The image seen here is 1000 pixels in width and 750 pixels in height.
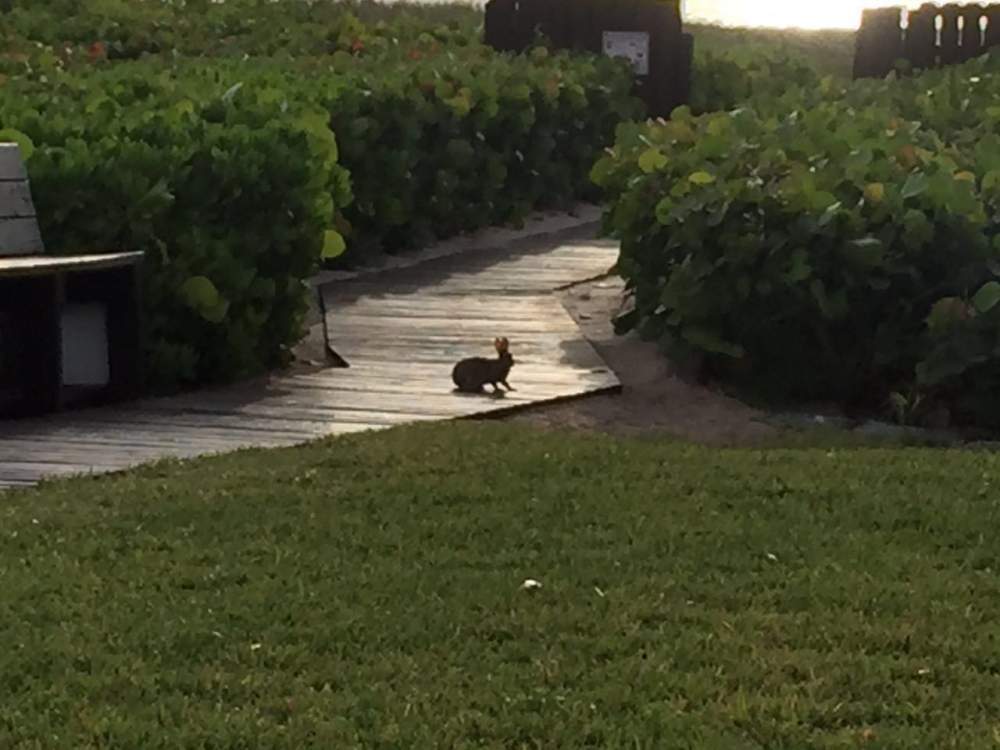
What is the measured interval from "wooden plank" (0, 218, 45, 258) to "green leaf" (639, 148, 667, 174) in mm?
3051

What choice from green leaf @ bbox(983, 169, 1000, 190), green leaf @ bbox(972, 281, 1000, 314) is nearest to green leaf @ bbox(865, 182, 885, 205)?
green leaf @ bbox(983, 169, 1000, 190)

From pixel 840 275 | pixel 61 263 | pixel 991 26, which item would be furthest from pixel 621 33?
pixel 61 263

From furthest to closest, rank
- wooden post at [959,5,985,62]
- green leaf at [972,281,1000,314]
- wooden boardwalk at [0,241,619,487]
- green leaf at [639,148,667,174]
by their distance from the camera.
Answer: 1. wooden post at [959,5,985,62]
2. green leaf at [639,148,667,174]
3. green leaf at [972,281,1000,314]
4. wooden boardwalk at [0,241,619,487]

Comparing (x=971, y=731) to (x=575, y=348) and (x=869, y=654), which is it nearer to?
(x=869, y=654)

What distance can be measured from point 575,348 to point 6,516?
13.0 ft

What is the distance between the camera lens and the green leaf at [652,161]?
30.5ft

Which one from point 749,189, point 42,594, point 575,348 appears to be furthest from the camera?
point 575,348

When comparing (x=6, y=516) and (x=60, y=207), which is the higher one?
(x=60, y=207)

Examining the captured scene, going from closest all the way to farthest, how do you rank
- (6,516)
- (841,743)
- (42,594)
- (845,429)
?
(841,743) → (42,594) → (6,516) → (845,429)

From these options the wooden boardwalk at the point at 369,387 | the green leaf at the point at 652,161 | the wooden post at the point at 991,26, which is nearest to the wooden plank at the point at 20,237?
the wooden boardwalk at the point at 369,387

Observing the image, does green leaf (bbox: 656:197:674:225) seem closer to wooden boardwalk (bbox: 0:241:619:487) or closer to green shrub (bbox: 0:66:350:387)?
wooden boardwalk (bbox: 0:241:619:487)

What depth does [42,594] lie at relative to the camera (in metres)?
4.69

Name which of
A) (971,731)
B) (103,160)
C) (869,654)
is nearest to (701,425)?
(103,160)

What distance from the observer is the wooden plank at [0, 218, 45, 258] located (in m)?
7.44
